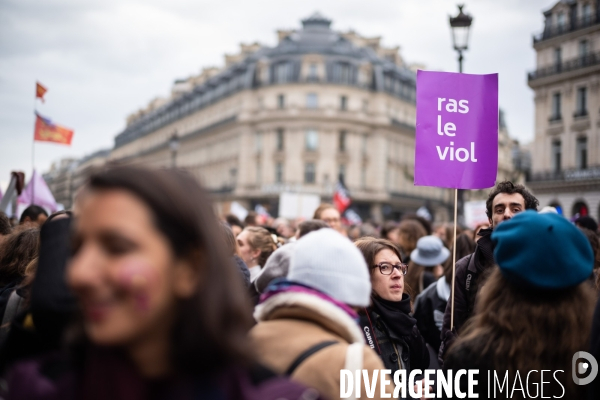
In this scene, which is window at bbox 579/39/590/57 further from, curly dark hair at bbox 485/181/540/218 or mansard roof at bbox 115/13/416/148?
curly dark hair at bbox 485/181/540/218

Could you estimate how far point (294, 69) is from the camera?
54938 mm

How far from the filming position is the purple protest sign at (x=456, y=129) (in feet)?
16.5

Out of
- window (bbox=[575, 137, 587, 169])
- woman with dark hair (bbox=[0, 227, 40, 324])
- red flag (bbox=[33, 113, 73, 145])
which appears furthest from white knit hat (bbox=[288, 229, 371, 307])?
window (bbox=[575, 137, 587, 169])

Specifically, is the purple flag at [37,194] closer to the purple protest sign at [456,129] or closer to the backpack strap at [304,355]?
the purple protest sign at [456,129]

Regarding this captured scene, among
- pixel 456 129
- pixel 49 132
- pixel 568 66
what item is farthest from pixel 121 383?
pixel 568 66

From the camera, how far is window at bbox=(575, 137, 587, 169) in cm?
3956

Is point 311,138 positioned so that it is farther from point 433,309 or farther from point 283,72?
point 433,309

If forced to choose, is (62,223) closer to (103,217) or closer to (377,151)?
(103,217)

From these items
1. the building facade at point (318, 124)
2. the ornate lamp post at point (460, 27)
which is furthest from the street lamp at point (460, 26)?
the building facade at point (318, 124)

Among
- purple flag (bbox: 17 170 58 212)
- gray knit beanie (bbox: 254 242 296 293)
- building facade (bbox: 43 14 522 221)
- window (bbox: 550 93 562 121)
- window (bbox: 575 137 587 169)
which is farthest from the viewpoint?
building facade (bbox: 43 14 522 221)

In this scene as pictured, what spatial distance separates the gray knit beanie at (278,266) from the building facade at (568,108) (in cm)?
3783

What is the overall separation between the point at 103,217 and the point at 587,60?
4275 centimetres

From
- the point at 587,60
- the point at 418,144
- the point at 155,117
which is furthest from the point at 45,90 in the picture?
the point at 155,117

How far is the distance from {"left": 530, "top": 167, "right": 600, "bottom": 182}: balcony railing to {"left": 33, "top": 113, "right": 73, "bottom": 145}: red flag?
33.2 m
